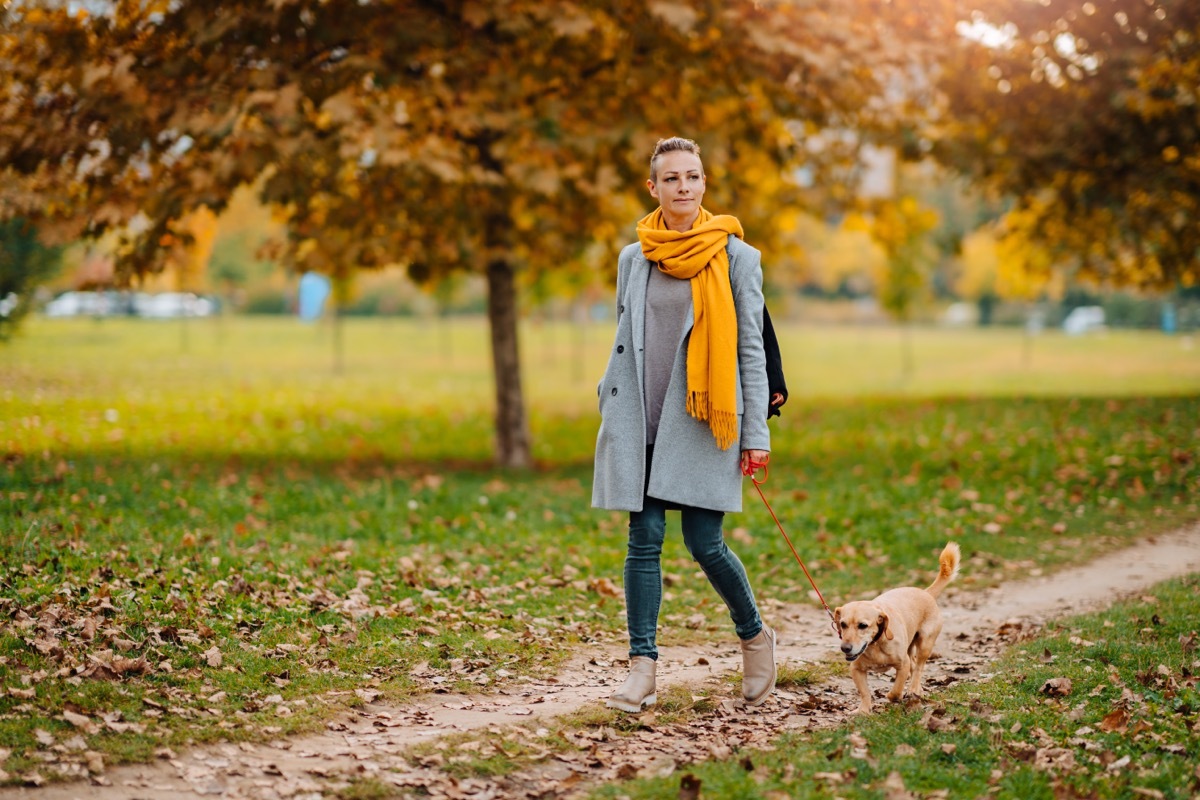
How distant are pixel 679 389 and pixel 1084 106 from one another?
39.1ft

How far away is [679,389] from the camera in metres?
5.12

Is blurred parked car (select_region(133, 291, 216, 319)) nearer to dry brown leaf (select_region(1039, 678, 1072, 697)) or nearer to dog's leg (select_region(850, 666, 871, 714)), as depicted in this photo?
dog's leg (select_region(850, 666, 871, 714))

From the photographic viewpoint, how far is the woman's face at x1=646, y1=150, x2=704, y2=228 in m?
5.09

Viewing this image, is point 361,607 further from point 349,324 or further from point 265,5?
point 349,324

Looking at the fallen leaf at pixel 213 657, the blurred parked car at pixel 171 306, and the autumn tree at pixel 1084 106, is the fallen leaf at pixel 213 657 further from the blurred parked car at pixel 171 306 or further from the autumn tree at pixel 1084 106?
the blurred parked car at pixel 171 306

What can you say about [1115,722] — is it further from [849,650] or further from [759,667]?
[759,667]

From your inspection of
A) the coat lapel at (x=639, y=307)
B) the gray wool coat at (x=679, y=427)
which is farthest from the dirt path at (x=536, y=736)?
the coat lapel at (x=639, y=307)

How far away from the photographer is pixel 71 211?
36.3ft

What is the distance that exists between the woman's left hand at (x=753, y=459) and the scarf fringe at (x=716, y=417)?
0.48 ft

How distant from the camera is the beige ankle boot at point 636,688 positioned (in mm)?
5262

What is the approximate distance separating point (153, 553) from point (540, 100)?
20.4 feet

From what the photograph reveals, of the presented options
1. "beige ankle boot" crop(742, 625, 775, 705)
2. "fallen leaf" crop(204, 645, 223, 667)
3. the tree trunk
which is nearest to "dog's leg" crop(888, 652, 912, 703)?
"beige ankle boot" crop(742, 625, 775, 705)

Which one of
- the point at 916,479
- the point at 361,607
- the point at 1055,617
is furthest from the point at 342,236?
the point at 1055,617

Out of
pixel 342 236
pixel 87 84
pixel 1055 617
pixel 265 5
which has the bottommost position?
pixel 1055 617
